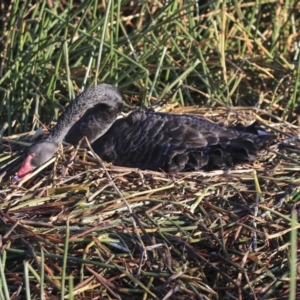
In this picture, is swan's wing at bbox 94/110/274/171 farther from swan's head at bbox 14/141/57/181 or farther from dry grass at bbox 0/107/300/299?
swan's head at bbox 14/141/57/181

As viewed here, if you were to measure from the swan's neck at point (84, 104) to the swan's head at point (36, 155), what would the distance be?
134mm

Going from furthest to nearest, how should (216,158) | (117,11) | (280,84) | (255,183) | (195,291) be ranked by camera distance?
(280,84), (117,11), (216,158), (255,183), (195,291)

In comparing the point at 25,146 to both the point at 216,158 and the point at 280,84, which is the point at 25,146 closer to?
the point at 216,158

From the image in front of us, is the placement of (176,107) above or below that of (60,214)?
below

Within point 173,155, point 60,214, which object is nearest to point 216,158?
point 173,155

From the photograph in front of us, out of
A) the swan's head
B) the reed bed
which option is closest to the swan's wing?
the reed bed

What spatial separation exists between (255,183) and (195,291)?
0.81 metres

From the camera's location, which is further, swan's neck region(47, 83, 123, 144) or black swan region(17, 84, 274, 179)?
swan's neck region(47, 83, 123, 144)

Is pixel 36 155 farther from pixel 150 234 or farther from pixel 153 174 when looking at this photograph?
pixel 150 234

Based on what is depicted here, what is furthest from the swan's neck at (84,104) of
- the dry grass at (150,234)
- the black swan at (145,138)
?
the dry grass at (150,234)

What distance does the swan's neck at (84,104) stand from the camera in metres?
4.71

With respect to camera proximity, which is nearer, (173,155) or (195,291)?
(195,291)

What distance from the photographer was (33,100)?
17.7 feet

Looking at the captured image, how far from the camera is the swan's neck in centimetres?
471
